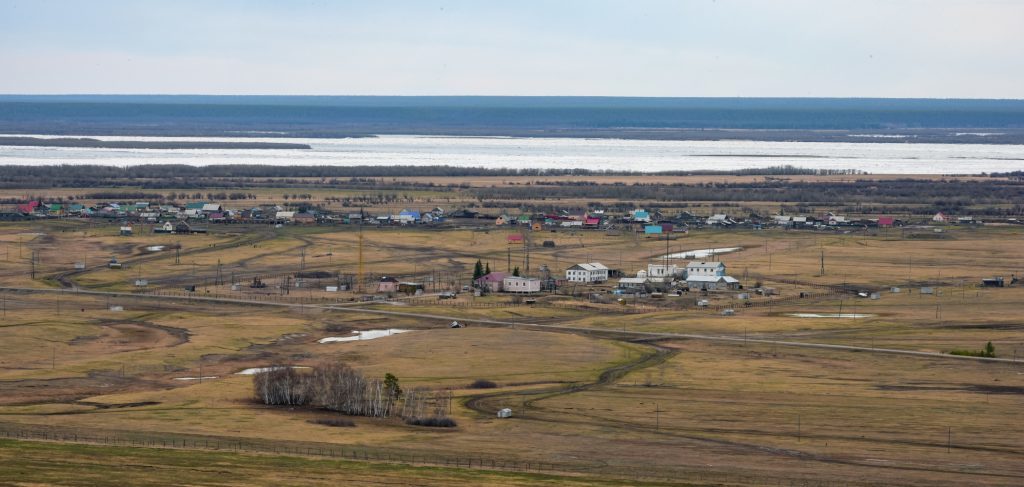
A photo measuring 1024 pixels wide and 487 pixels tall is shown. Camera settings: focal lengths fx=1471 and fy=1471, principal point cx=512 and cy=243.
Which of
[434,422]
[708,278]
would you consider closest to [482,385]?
[434,422]

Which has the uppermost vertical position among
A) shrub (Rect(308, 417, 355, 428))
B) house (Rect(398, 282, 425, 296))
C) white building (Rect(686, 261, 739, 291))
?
white building (Rect(686, 261, 739, 291))

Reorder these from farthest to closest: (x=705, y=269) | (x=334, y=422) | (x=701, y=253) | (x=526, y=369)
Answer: (x=701, y=253), (x=705, y=269), (x=526, y=369), (x=334, y=422)

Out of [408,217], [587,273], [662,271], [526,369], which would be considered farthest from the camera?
Result: [408,217]

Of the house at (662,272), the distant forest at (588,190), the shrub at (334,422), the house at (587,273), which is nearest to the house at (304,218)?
the distant forest at (588,190)

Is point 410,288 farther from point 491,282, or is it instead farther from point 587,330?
point 587,330

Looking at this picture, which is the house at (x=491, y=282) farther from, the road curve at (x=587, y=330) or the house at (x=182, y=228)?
the house at (x=182, y=228)

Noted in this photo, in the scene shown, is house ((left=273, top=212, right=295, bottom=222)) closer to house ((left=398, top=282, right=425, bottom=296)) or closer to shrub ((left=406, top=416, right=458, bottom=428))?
house ((left=398, top=282, right=425, bottom=296))

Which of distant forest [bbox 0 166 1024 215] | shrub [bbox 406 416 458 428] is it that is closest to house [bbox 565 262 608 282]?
shrub [bbox 406 416 458 428]
